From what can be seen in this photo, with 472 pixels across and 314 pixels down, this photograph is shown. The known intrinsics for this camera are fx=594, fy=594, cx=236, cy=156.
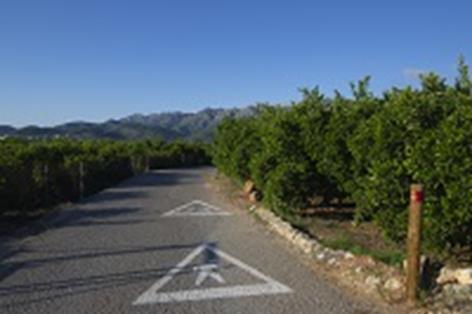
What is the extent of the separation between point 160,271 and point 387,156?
3992mm

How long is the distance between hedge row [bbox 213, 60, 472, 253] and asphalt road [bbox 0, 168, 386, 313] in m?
1.65

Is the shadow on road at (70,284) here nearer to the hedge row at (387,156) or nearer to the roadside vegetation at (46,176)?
the hedge row at (387,156)

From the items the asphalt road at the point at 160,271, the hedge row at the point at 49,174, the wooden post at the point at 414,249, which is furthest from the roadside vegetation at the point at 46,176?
the wooden post at the point at 414,249

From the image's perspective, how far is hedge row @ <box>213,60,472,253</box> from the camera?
820 centimetres

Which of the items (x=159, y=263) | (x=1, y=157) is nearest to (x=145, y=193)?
(x=1, y=157)

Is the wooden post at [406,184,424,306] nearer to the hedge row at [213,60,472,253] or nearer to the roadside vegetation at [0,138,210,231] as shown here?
the hedge row at [213,60,472,253]

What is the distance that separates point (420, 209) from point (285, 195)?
7506 mm

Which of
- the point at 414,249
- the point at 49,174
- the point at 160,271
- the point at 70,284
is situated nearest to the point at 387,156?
the point at 414,249

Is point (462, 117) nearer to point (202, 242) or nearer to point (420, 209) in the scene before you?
point (420, 209)

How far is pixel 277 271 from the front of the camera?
28.4 feet

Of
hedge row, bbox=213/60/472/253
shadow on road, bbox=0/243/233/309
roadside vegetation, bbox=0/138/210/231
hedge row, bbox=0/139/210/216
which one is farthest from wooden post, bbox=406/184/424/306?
hedge row, bbox=0/139/210/216

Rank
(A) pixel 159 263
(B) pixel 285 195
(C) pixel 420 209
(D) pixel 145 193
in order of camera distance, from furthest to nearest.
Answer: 1. (D) pixel 145 193
2. (B) pixel 285 195
3. (A) pixel 159 263
4. (C) pixel 420 209

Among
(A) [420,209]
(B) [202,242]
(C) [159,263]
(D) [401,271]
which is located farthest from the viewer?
(B) [202,242]

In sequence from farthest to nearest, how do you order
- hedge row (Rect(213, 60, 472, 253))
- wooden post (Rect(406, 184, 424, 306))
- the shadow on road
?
hedge row (Rect(213, 60, 472, 253))
the shadow on road
wooden post (Rect(406, 184, 424, 306))
